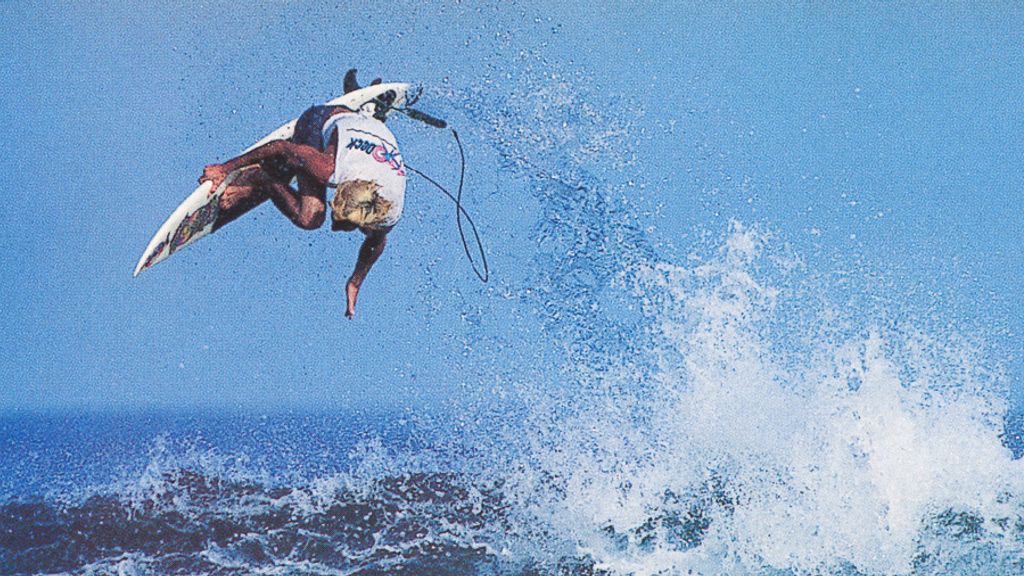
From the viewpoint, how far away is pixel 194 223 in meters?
6.48

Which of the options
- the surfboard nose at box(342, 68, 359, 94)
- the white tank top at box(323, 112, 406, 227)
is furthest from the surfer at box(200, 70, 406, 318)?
the surfboard nose at box(342, 68, 359, 94)

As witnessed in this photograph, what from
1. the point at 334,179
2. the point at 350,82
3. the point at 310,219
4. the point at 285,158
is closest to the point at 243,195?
the point at 285,158

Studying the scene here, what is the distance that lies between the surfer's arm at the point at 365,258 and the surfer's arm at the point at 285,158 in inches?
24.2

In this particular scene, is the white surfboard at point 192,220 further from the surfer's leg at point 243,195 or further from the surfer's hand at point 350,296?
the surfer's hand at point 350,296

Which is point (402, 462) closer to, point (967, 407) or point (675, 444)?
point (675, 444)

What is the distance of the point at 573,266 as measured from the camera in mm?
9828

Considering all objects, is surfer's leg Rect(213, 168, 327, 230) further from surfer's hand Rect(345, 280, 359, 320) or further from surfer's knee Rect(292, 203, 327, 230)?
surfer's hand Rect(345, 280, 359, 320)

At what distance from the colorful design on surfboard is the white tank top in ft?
3.17

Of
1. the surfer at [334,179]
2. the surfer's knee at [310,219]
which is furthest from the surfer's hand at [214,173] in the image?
the surfer's knee at [310,219]

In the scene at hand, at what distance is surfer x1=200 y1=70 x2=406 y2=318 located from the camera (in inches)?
237

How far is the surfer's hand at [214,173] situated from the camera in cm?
601

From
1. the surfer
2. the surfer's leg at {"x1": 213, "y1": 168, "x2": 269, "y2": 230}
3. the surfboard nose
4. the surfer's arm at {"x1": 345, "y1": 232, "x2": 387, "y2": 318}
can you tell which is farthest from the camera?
the surfboard nose

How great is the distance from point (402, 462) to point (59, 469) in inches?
303

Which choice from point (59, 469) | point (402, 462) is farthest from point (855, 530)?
point (59, 469)
